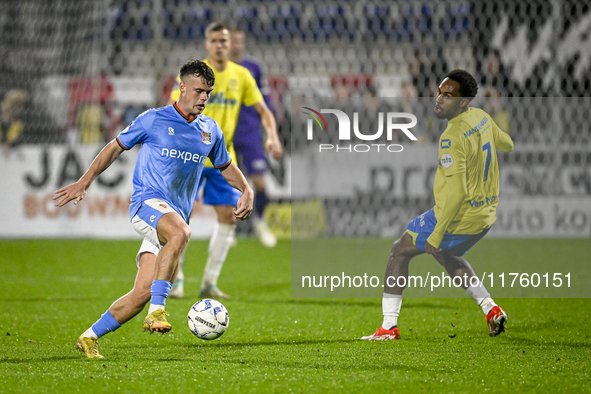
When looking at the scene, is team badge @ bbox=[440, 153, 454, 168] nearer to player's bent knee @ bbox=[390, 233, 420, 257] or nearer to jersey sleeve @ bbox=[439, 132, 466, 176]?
jersey sleeve @ bbox=[439, 132, 466, 176]

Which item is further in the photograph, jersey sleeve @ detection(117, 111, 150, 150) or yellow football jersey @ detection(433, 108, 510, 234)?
yellow football jersey @ detection(433, 108, 510, 234)

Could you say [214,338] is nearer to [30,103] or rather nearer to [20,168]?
[20,168]

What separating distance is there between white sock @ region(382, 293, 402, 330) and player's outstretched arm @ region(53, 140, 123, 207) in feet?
5.79

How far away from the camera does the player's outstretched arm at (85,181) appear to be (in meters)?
3.81

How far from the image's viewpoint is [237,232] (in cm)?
1129

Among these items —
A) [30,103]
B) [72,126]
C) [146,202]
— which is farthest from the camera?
[30,103]

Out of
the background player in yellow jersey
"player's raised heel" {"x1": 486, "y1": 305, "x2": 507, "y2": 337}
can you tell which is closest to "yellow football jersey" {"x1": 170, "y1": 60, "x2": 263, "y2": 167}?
the background player in yellow jersey

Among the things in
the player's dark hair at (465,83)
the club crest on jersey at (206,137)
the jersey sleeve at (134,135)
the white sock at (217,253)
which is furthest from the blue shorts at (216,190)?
the player's dark hair at (465,83)

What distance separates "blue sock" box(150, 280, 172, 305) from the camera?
3.79 metres

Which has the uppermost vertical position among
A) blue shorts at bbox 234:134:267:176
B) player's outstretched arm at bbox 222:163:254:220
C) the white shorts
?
blue shorts at bbox 234:134:267:176

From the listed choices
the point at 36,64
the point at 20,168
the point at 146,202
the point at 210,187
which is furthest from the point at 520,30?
the point at 36,64

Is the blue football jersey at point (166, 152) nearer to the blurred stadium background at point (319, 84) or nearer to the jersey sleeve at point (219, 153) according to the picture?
the jersey sleeve at point (219, 153)

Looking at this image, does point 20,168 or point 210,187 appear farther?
point 20,168

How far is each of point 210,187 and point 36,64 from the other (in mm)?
9901
